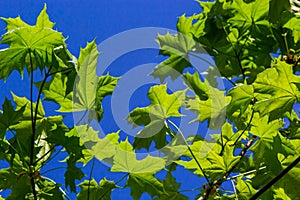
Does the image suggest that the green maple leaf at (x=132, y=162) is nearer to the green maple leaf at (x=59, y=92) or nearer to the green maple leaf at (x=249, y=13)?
the green maple leaf at (x=59, y=92)

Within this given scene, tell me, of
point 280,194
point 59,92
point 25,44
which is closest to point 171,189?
point 280,194

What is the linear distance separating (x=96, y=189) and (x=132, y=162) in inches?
7.8

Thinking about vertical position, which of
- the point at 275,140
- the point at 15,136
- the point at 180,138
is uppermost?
the point at 15,136

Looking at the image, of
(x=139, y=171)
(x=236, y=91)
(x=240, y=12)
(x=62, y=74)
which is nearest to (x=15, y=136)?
(x=62, y=74)

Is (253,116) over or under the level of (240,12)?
under

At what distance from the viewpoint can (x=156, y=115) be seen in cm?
160

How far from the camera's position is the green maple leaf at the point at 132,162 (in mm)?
1502

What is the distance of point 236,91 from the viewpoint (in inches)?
54.1

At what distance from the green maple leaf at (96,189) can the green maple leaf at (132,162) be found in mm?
101

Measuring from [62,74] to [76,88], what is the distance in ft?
0.43

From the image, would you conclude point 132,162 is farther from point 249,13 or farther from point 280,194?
point 249,13

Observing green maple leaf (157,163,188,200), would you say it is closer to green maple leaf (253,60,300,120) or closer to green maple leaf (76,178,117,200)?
green maple leaf (76,178,117,200)

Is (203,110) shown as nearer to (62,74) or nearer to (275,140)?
(275,140)

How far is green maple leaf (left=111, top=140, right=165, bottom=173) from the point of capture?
59.1 inches
